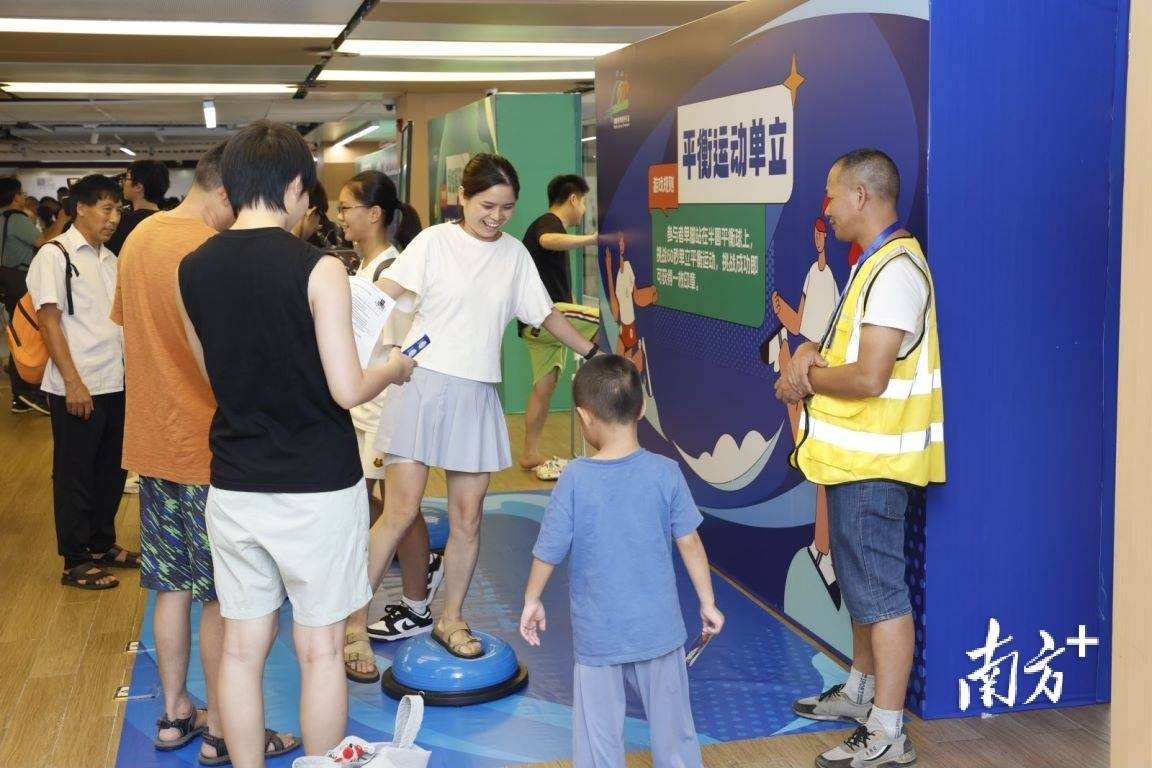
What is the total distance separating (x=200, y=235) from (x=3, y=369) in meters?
9.77

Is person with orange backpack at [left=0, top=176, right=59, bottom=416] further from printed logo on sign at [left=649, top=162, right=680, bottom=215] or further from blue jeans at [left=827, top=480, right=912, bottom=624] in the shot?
blue jeans at [left=827, top=480, right=912, bottom=624]

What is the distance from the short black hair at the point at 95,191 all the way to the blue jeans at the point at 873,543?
119 inches

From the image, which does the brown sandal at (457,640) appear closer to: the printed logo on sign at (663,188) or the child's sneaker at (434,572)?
the child's sneaker at (434,572)

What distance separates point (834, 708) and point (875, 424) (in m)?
0.87

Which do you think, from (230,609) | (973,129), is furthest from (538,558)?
(973,129)

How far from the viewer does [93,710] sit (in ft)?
11.9

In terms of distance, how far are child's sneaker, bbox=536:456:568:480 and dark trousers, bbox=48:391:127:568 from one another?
7.38ft

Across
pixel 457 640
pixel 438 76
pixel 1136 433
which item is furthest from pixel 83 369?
pixel 438 76

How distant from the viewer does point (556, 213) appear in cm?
693

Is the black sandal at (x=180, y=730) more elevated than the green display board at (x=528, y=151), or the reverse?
the green display board at (x=528, y=151)

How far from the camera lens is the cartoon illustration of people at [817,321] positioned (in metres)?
3.79

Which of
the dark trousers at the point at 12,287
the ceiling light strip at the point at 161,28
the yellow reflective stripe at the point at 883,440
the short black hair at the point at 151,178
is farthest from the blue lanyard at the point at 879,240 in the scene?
the dark trousers at the point at 12,287

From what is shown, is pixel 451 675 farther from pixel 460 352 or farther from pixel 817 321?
pixel 817 321

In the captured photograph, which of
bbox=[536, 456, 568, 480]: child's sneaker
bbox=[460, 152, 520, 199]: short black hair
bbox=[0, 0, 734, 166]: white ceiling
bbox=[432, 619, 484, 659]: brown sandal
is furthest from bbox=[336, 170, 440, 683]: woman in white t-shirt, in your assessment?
bbox=[0, 0, 734, 166]: white ceiling
